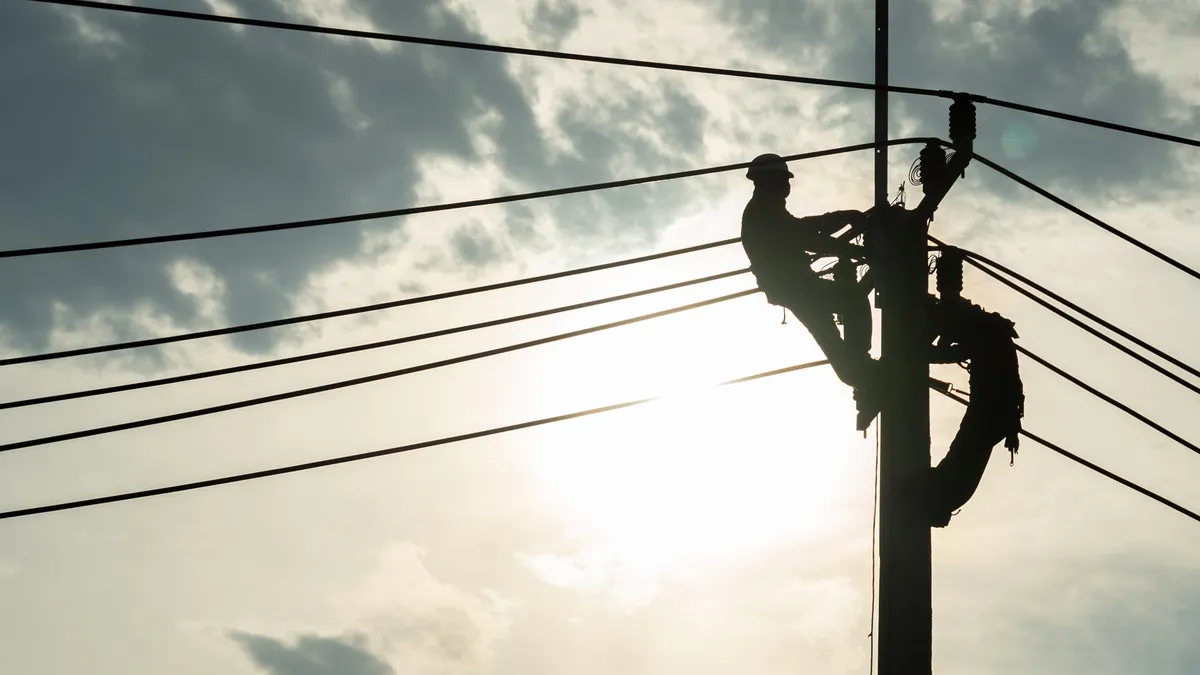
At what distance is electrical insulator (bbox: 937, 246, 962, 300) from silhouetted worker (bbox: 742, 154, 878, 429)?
0.78 meters

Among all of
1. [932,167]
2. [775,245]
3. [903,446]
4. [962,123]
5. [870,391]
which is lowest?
[903,446]

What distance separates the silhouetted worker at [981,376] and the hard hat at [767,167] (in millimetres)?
1466

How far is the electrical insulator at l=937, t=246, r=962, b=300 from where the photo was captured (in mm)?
8969

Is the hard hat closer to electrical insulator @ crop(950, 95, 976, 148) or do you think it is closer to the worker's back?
the worker's back

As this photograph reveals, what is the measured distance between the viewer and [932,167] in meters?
8.79

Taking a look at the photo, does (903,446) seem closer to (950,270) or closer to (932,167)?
(950,270)

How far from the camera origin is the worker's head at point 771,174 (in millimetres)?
8383

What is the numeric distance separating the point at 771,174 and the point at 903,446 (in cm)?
205

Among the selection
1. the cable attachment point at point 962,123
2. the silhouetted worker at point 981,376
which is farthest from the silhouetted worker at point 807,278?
the cable attachment point at point 962,123

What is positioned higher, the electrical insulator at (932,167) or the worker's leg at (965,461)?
the electrical insulator at (932,167)

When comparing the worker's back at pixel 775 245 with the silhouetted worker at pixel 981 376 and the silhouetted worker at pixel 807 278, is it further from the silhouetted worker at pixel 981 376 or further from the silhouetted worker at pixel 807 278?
the silhouetted worker at pixel 981 376

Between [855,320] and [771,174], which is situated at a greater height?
[771,174]

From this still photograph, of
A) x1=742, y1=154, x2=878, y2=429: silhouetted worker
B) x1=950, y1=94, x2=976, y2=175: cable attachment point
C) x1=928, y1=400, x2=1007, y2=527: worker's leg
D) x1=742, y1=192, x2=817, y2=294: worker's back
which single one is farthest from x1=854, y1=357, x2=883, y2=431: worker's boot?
x1=950, y1=94, x2=976, y2=175: cable attachment point

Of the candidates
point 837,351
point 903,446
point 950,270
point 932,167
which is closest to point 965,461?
point 903,446
